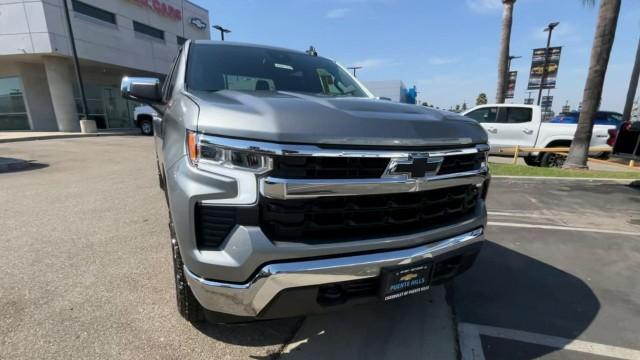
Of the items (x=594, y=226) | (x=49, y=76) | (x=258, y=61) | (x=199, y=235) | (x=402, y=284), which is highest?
(x=49, y=76)

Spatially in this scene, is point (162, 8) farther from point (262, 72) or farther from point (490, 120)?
point (262, 72)

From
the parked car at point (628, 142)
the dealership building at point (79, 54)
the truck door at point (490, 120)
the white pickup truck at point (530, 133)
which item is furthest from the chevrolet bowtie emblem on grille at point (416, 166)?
the dealership building at point (79, 54)

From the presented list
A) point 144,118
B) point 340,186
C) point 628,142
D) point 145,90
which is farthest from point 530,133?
point 144,118

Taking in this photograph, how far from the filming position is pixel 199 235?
149 cm

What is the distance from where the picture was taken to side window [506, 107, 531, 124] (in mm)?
9805

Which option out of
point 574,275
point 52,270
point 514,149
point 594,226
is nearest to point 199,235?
point 52,270

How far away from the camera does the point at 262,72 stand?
9.24ft

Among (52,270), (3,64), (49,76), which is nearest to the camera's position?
(52,270)

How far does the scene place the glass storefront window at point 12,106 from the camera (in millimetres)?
19922

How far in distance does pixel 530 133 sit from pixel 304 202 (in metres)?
10.4

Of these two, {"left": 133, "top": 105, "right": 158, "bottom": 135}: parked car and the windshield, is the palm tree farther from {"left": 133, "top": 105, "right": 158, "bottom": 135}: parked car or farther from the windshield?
{"left": 133, "top": 105, "right": 158, "bottom": 135}: parked car

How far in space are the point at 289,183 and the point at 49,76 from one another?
2289 cm

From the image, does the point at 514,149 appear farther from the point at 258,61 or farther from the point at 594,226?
the point at 258,61

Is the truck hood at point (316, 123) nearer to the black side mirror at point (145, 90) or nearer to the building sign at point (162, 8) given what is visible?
the black side mirror at point (145, 90)
